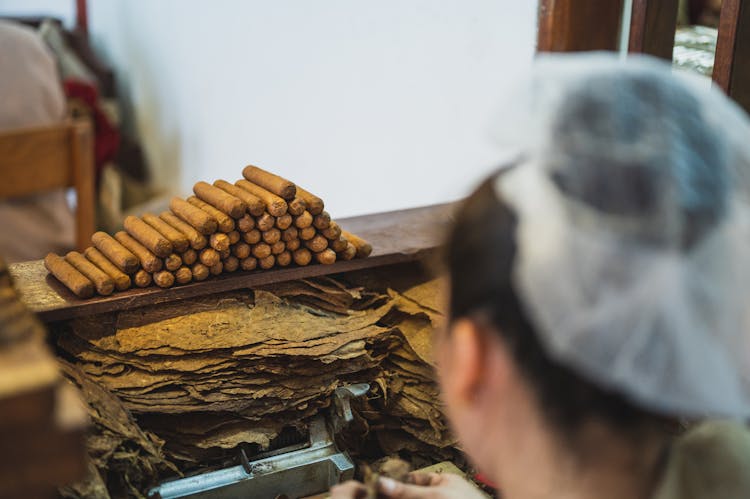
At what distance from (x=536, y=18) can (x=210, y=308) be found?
4.31 feet

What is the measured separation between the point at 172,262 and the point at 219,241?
0.12 meters

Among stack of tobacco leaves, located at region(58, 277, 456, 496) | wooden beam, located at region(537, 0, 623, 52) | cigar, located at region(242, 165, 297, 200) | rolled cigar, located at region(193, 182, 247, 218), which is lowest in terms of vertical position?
stack of tobacco leaves, located at region(58, 277, 456, 496)

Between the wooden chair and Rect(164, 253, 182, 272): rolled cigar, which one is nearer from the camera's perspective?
Rect(164, 253, 182, 272): rolled cigar

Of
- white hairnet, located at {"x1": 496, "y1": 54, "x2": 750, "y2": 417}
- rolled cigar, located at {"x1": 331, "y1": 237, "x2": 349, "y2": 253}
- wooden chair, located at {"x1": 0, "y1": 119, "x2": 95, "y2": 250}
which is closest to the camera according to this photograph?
white hairnet, located at {"x1": 496, "y1": 54, "x2": 750, "y2": 417}

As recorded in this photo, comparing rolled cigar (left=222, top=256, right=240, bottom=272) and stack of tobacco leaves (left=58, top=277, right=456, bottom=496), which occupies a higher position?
rolled cigar (left=222, top=256, right=240, bottom=272)

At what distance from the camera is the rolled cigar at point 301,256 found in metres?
1.98

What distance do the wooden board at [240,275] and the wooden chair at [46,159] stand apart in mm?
723

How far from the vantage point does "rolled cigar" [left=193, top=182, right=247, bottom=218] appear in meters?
Answer: 1.85

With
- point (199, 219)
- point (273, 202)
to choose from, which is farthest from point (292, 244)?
point (199, 219)

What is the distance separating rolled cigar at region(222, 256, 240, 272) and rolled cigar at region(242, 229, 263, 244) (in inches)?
2.0

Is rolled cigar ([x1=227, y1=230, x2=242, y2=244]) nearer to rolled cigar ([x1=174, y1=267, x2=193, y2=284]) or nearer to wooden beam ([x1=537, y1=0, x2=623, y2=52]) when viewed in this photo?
rolled cigar ([x1=174, y1=267, x2=193, y2=284])

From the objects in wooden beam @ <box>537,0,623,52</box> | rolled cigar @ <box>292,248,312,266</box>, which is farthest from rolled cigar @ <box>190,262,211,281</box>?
wooden beam @ <box>537,0,623,52</box>

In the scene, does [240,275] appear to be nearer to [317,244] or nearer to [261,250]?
[261,250]

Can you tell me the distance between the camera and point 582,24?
7.67 feet
